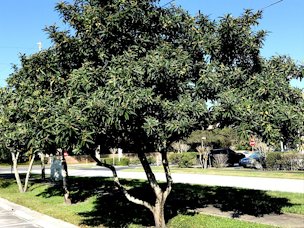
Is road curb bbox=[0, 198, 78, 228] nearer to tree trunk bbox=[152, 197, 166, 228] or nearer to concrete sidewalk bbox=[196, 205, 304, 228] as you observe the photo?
tree trunk bbox=[152, 197, 166, 228]

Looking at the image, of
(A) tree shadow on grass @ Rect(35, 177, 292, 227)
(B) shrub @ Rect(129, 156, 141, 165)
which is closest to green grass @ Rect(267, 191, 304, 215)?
(A) tree shadow on grass @ Rect(35, 177, 292, 227)

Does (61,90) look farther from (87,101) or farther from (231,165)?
(231,165)

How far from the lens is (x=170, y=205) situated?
12.6 meters

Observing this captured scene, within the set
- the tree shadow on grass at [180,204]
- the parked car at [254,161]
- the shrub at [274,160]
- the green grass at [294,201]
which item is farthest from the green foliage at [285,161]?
the green grass at [294,201]

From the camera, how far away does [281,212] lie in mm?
10766

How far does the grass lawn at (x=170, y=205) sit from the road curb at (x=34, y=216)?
11.5 inches

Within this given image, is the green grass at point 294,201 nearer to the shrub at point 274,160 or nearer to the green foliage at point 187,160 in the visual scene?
the shrub at point 274,160

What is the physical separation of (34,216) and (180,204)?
4.66 meters

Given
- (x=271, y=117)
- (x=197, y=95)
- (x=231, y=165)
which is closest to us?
(x=271, y=117)

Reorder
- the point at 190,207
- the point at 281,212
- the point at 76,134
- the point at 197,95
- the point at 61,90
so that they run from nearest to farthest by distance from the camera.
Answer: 1. the point at 76,134
2. the point at 197,95
3. the point at 61,90
4. the point at 281,212
5. the point at 190,207

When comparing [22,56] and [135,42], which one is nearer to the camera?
[135,42]

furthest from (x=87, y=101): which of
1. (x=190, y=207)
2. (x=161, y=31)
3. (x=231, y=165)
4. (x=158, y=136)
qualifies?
(x=231, y=165)

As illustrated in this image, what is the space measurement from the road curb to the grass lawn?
0.96 ft

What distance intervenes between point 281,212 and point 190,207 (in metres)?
2.76
